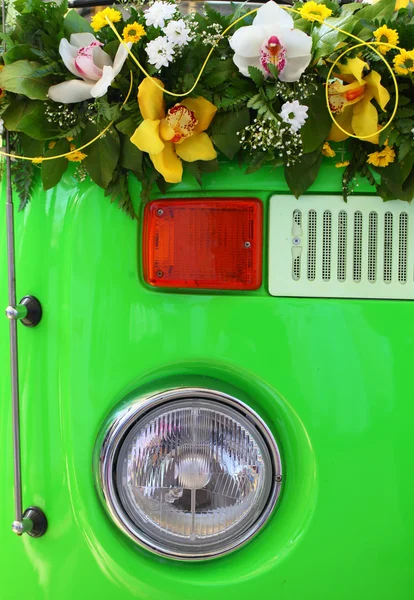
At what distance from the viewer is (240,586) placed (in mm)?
1010

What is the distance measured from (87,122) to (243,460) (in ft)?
2.07

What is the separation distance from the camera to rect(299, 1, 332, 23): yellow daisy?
949 mm

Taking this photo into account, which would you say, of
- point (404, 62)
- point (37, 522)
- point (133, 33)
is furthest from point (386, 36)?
point (37, 522)

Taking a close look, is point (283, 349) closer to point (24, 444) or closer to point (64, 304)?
point (64, 304)

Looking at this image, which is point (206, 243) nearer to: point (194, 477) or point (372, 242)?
point (372, 242)

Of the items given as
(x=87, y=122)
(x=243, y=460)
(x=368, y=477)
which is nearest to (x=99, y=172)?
(x=87, y=122)

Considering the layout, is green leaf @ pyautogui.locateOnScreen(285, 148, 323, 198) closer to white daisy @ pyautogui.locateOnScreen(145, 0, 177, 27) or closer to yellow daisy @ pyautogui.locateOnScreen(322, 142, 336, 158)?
yellow daisy @ pyautogui.locateOnScreen(322, 142, 336, 158)

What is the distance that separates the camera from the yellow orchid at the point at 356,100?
95cm

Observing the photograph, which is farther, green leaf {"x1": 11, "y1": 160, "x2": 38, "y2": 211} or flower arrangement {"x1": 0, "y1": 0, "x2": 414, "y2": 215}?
green leaf {"x1": 11, "y1": 160, "x2": 38, "y2": 211}

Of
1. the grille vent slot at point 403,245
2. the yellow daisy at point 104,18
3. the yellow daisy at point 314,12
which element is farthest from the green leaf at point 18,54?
the grille vent slot at point 403,245

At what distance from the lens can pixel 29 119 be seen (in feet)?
3.25

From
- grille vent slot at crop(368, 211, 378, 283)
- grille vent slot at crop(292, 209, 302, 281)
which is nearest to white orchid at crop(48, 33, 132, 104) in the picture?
grille vent slot at crop(292, 209, 302, 281)

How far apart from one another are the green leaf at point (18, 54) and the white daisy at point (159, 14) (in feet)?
0.67

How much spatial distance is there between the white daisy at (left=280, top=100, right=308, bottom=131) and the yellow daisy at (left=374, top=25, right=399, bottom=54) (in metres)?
0.15
